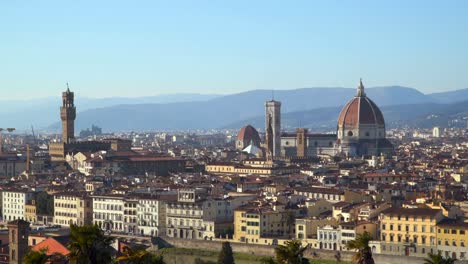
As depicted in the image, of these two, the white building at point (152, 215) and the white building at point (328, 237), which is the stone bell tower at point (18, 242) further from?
the white building at point (152, 215)

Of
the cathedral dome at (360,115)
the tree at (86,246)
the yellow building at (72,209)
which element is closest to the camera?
the tree at (86,246)

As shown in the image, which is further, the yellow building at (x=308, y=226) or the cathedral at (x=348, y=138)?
the cathedral at (x=348, y=138)

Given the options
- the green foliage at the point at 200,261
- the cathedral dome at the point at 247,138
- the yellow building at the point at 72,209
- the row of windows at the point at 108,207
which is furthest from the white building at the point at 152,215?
the cathedral dome at the point at 247,138

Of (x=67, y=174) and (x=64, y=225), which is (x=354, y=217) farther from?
(x=67, y=174)

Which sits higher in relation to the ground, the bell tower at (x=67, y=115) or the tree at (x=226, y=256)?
the bell tower at (x=67, y=115)

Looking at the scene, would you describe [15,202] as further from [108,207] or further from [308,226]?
[308,226]

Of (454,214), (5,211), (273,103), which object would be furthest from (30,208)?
(273,103)

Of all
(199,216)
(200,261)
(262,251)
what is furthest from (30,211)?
(262,251)
